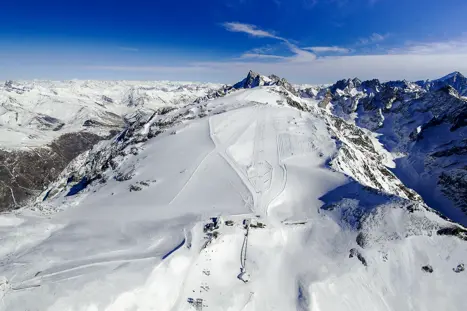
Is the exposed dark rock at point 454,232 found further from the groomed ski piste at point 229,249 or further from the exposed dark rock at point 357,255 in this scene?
the exposed dark rock at point 357,255

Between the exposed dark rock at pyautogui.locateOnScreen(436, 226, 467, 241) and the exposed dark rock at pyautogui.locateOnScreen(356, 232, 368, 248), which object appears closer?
the exposed dark rock at pyautogui.locateOnScreen(356, 232, 368, 248)

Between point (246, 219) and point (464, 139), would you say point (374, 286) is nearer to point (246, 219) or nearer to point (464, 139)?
point (246, 219)

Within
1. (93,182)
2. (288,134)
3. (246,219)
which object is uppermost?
(288,134)

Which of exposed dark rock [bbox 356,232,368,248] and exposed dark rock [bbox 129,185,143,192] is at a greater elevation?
exposed dark rock [bbox 356,232,368,248]

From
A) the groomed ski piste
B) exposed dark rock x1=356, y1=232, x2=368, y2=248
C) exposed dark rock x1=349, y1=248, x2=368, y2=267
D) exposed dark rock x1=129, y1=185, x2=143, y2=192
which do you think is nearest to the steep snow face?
the groomed ski piste

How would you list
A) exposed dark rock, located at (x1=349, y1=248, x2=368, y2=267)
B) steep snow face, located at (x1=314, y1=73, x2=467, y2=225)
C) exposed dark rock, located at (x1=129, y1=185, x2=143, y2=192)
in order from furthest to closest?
steep snow face, located at (x1=314, y1=73, x2=467, y2=225) → exposed dark rock, located at (x1=129, y1=185, x2=143, y2=192) → exposed dark rock, located at (x1=349, y1=248, x2=368, y2=267)

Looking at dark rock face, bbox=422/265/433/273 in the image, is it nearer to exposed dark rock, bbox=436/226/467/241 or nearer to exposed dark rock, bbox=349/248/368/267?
exposed dark rock, bbox=436/226/467/241

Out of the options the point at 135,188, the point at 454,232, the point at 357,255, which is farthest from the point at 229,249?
the point at 454,232

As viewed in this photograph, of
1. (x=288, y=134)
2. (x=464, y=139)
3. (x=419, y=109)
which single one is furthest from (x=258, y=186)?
(x=419, y=109)

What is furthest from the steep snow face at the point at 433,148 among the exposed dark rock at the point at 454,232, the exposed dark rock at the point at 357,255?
the exposed dark rock at the point at 357,255
